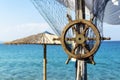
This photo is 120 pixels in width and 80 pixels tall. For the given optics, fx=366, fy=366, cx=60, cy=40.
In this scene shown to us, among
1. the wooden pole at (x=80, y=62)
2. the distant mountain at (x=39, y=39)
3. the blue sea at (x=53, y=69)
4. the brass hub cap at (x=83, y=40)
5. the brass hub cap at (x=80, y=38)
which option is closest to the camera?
the brass hub cap at (x=83, y=40)

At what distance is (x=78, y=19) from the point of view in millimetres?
8781

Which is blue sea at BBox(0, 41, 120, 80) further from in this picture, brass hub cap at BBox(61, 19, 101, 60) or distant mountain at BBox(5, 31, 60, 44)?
brass hub cap at BBox(61, 19, 101, 60)

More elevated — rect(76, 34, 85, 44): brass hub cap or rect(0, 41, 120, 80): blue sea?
rect(76, 34, 85, 44): brass hub cap

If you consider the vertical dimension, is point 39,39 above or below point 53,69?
above

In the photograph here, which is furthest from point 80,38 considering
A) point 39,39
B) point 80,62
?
point 39,39

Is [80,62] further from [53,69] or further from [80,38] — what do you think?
[53,69]

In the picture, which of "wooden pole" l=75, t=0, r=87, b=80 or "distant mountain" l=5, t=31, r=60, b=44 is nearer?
"wooden pole" l=75, t=0, r=87, b=80

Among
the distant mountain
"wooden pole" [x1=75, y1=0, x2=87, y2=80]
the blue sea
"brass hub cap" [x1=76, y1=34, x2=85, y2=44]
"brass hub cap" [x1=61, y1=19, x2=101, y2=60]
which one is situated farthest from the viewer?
the blue sea

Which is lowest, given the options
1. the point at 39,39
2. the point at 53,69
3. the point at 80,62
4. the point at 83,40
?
the point at 53,69

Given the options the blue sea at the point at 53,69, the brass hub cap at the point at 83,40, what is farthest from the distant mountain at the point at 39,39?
the blue sea at the point at 53,69

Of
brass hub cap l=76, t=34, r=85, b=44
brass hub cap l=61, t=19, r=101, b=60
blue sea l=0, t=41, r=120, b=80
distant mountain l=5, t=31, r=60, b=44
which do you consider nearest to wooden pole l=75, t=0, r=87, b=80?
brass hub cap l=61, t=19, r=101, b=60

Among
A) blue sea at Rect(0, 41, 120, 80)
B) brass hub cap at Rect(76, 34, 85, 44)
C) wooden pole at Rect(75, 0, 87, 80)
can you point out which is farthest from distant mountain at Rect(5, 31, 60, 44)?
blue sea at Rect(0, 41, 120, 80)

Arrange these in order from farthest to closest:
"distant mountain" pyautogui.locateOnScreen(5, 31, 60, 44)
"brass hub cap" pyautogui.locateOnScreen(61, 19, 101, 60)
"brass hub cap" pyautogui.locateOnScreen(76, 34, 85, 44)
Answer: "distant mountain" pyautogui.locateOnScreen(5, 31, 60, 44)
"brass hub cap" pyautogui.locateOnScreen(76, 34, 85, 44)
"brass hub cap" pyautogui.locateOnScreen(61, 19, 101, 60)

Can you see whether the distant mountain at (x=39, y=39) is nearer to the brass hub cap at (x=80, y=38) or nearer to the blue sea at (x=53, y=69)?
the brass hub cap at (x=80, y=38)
